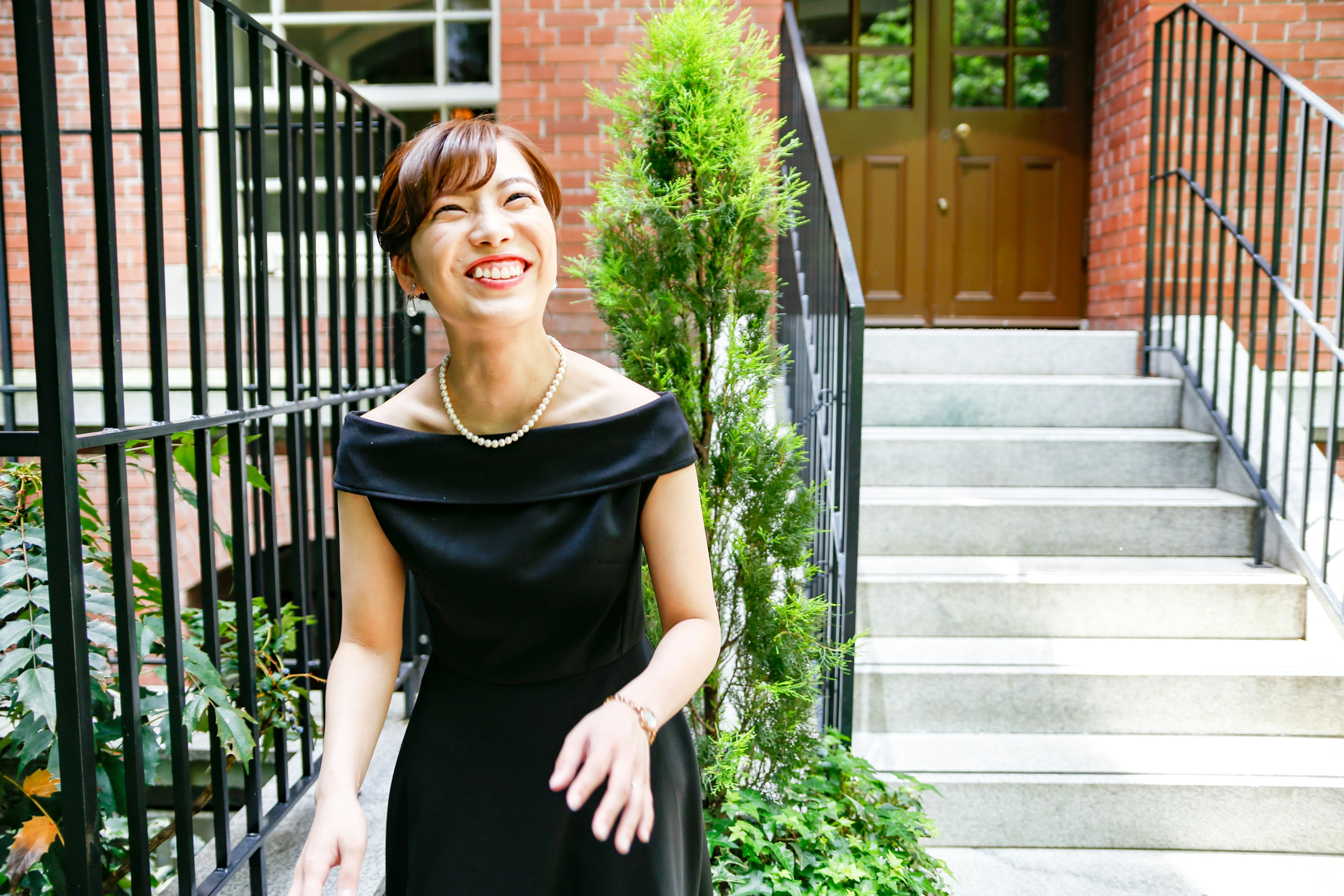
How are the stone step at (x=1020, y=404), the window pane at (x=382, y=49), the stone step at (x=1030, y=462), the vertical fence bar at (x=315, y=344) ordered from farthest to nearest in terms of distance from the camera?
the window pane at (x=382, y=49) < the stone step at (x=1020, y=404) < the stone step at (x=1030, y=462) < the vertical fence bar at (x=315, y=344)

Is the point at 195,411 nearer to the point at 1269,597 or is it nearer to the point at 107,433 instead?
the point at 107,433

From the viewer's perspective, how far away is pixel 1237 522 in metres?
3.52

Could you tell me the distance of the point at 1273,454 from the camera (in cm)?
370

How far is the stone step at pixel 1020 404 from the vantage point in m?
4.12

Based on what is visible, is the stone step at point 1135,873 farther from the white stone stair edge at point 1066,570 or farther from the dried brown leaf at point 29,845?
the dried brown leaf at point 29,845

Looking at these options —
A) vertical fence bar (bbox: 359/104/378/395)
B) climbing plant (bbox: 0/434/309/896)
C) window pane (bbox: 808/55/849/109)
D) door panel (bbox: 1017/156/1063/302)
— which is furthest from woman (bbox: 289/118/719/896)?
door panel (bbox: 1017/156/1063/302)

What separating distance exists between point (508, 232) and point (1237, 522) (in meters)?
3.34

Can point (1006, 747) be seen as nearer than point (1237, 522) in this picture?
Yes

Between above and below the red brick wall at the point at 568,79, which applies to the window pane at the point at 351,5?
above

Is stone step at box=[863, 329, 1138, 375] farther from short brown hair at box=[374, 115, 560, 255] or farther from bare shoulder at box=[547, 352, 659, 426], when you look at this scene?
short brown hair at box=[374, 115, 560, 255]

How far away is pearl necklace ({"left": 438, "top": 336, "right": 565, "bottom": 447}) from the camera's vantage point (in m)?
1.13

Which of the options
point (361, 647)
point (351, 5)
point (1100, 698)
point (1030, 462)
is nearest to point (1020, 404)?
point (1030, 462)

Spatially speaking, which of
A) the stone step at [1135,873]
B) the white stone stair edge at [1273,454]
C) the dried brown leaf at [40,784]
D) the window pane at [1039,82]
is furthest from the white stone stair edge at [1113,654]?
the window pane at [1039,82]

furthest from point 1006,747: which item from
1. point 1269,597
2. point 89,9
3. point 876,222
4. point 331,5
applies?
point 331,5
